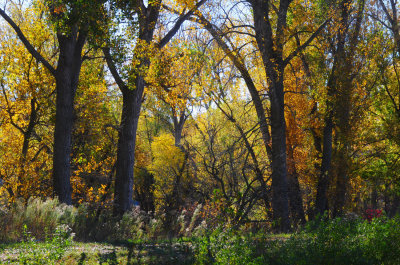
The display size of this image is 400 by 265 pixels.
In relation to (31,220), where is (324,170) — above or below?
above

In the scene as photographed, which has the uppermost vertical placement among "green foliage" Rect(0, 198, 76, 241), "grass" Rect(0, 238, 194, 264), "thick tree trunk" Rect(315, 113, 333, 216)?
"thick tree trunk" Rect(315, 113, 333, 216)

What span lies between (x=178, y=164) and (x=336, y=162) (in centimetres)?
1131

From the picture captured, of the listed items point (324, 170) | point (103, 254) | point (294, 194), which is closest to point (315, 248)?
point (103, 254)

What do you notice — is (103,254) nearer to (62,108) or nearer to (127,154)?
(62,108)

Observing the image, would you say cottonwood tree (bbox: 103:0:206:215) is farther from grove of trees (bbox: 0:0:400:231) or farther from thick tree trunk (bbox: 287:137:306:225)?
thick tree trunk (bbox: 287:137:306:225)

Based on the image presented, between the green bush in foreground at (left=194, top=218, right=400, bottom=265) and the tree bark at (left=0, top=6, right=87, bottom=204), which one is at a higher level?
the tree bark at (left=0, top=6, right=87, bottom=204)

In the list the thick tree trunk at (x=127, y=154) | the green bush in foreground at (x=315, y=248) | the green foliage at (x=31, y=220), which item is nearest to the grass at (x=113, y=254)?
the green bush in foreground at (x=315, y=248)

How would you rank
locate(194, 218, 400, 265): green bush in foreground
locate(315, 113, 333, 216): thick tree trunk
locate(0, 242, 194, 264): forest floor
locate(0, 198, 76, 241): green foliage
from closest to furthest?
locate(0, 242, 194, 264): forest floor < locate(194, 218, 400, 265): green bush in foreground < locate(0, 198, 76, 241): green foliage < locate(315, 113, 333, 216): thick tree trunk

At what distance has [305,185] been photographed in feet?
64.6

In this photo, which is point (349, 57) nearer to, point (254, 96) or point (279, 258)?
point (254, 96)

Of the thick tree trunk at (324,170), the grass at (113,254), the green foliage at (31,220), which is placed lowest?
the grass at (113,254)

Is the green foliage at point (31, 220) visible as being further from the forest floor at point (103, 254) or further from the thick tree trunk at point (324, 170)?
the thick tree trunk at point (324, 170)

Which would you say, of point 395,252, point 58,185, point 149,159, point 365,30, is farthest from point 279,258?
point 149,159

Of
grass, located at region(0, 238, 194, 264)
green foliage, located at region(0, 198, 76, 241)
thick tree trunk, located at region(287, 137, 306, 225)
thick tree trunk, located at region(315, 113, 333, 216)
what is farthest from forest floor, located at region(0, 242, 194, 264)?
thick tree trunk, located at region(315, 113, 333, 216)
